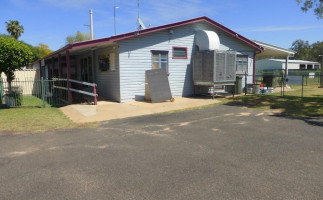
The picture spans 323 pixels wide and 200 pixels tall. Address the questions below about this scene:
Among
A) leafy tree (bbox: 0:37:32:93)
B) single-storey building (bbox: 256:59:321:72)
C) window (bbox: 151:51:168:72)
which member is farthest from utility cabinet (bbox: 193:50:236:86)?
single-storey building (bbox: 256:59:321:72)

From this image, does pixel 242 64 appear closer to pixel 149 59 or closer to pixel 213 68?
pixel 213 68

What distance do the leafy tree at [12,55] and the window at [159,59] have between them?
20.2 feet

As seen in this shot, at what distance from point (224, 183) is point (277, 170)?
1.09 meters

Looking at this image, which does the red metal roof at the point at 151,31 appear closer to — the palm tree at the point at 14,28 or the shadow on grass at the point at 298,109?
the shadow on grass at the point at 298,109

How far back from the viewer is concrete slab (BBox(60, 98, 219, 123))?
9.50 meters

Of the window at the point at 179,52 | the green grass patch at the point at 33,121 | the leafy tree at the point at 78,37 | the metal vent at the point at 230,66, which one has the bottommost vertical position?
the green grass patch at the point at 33,121

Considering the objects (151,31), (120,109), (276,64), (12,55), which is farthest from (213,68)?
(276,64)

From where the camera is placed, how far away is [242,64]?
17047 millimetres

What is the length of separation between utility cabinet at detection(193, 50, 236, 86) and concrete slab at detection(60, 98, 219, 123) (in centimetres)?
154

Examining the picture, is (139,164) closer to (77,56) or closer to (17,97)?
(17,97)

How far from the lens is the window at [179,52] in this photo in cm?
1415

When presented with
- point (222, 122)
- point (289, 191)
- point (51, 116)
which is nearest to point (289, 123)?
point (222, 122)

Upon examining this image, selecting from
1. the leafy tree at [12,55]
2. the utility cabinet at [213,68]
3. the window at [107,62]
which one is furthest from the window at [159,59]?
the leafy tree at [12,55]

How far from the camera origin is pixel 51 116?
971 centimetres
